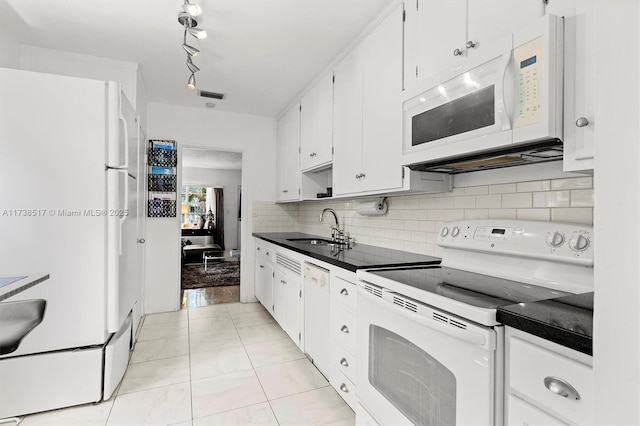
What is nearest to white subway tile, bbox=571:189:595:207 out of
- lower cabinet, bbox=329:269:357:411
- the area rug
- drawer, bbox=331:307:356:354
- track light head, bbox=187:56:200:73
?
lower cabinet, bbox=329:269:357:411

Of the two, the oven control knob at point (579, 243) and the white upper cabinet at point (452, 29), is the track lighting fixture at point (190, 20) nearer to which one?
the white upper cabinet at point (452, 29)

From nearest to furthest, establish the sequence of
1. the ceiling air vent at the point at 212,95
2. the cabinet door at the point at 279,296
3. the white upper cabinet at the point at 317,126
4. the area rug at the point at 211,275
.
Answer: the white upper cabinet at the point at 317,126 < the cabinet door at the point at 279,296 < the ceiling air vent at the point at 212,95 < the area rug at the point at 211,275

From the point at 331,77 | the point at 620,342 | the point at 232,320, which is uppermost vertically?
the point at 331,77

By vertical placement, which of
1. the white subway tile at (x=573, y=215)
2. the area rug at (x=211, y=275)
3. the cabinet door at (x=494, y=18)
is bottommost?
the area rug at (x=211, y=275)

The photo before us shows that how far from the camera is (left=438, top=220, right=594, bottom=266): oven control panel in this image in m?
1.19

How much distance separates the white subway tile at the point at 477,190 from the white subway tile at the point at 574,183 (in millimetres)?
346

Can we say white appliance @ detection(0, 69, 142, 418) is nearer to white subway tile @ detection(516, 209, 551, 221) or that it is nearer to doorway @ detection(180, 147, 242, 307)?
white subway tile @ detection(516, 209, 551, 221)

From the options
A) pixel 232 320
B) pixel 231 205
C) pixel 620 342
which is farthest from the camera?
pixel 231 205

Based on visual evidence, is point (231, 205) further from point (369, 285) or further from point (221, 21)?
point (369, 285)

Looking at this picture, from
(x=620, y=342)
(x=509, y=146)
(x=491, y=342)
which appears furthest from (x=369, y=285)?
(x=620, y=342)

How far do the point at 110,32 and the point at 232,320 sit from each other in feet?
9.29

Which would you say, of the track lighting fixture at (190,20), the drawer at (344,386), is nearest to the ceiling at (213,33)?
the track lighting fixture at (190,20)

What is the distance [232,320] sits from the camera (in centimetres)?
349

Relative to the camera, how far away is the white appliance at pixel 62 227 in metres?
1.83
